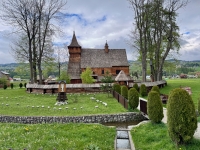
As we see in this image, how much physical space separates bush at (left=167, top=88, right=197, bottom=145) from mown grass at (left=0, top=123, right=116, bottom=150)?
221cm

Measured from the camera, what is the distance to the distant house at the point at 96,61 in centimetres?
3784

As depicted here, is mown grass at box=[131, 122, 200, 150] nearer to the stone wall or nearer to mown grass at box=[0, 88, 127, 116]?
the stone wall

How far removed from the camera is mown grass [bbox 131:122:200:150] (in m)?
6.13

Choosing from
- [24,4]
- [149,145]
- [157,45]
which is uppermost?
[24,4]

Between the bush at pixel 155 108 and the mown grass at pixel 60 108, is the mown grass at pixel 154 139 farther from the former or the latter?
the mown grass at pixel 60 108

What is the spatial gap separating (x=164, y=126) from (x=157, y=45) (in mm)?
22502

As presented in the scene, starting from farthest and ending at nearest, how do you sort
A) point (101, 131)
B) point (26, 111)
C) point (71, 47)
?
point (71, 47)
point (26, 111)
point (101, 131)

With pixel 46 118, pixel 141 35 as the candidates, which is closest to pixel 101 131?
pixel 46 118

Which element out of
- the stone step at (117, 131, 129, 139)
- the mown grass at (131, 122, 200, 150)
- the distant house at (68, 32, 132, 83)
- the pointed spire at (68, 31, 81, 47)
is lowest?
the stone step at (117, 131, 129, 139)

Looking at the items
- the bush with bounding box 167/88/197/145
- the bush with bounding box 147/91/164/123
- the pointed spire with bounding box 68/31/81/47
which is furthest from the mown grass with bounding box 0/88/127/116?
the pointed spire with bounding box 68/31/81/47

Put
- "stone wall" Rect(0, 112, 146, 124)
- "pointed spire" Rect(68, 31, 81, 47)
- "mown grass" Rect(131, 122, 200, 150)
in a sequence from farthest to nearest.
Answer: "pointed spire" Rect(68, 31, 81, 47), "stone wall" Rect(0, 112, 146, 124), "mown grass" Rect(131, 122, 200, 150)

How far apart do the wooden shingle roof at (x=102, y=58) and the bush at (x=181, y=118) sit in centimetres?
3214

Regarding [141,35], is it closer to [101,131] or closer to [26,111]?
[26,111]

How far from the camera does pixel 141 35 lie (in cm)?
2867
